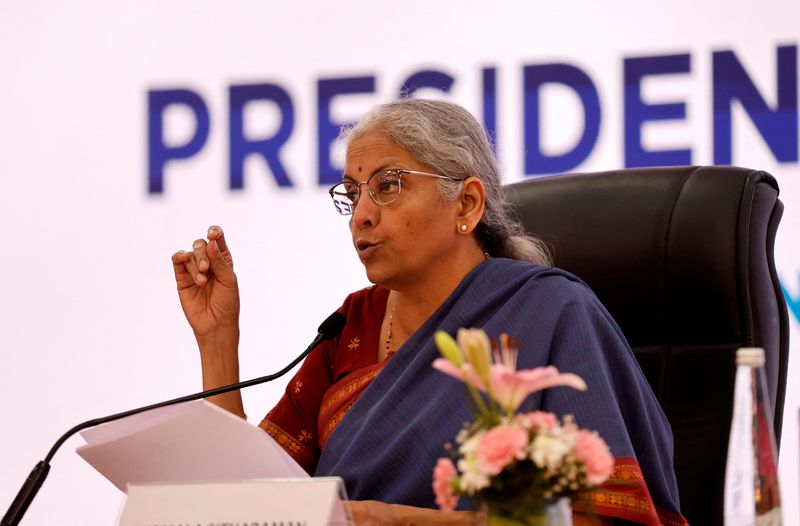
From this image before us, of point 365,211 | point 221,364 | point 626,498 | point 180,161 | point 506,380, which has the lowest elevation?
point 626,498

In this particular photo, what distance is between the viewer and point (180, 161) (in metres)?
2.82

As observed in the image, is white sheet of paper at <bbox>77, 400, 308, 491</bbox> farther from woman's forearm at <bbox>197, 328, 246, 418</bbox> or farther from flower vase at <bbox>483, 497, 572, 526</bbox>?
woman's forearm at <bbox>197, 328, 246, 418</bbox>

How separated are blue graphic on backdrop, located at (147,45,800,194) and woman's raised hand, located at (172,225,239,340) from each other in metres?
0.68

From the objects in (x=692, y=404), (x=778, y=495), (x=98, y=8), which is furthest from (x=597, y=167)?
(x=778, y=495)

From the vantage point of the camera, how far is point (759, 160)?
2453mm

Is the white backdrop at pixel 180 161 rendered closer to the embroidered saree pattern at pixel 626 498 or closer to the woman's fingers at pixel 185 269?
the woman's fingers at pixel 185 269

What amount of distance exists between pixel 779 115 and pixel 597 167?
0.41m

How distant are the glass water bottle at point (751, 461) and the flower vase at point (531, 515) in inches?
5.2

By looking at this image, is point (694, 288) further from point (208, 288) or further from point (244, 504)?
point (244, 504)

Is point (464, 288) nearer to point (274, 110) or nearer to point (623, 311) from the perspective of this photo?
point (623, 311)

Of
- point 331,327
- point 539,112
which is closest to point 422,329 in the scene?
point 331,327

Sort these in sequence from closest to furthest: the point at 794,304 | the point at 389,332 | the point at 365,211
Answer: the point at 365,211 → the point at 389,332 → the point at 794,304

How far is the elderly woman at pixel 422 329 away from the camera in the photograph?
1474 mm

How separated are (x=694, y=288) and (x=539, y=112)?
99 cm
